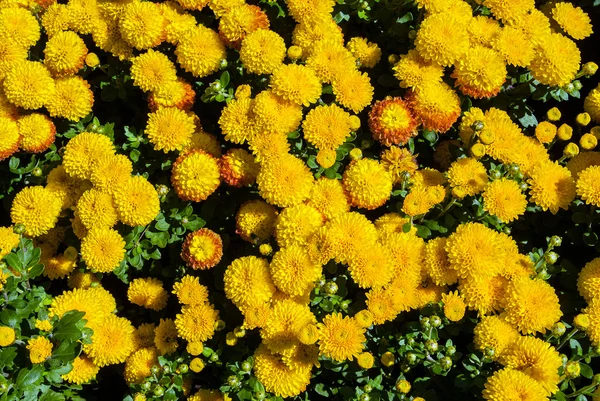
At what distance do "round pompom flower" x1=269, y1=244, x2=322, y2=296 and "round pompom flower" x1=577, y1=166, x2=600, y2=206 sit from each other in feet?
3.57

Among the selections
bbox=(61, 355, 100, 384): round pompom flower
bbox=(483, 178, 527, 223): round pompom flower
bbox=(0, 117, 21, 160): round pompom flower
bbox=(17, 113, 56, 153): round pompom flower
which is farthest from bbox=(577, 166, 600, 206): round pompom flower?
bbox=(0, 117, 21, 160): round pompom flower

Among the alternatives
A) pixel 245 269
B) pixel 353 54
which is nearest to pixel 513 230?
pixel 353 54

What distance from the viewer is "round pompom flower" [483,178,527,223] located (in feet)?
7.60

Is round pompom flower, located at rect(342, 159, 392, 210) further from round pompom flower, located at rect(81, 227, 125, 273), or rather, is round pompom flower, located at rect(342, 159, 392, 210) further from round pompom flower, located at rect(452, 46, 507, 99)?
round pompom flower, located at rect(81, 227, 125, 273)

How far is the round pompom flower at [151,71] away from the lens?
8.28 ft

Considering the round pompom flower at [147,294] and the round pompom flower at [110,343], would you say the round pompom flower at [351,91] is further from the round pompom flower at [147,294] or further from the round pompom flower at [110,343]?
the round pompom flower at [110,343]

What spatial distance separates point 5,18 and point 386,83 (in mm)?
1730

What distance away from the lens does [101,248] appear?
7.82 ft

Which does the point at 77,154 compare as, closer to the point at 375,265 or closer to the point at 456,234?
the point at 375,265

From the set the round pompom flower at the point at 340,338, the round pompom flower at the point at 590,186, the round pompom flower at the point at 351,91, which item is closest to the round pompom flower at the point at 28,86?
the round pompom flower at the point at 351,91

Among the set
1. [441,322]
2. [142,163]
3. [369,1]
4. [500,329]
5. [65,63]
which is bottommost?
[142,163]

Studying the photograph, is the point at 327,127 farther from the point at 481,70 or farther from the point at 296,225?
the point at 481,70

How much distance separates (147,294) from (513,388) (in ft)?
4.90

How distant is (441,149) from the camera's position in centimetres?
268
